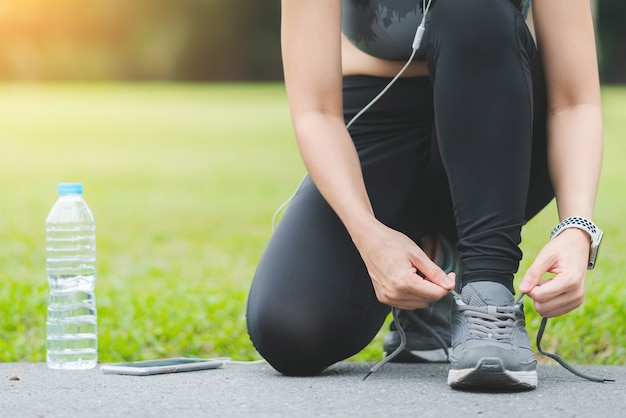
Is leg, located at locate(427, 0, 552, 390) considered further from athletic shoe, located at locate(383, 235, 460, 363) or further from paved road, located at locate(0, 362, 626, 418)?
athletic shoe, located at locate(383, 235, 460, 363)

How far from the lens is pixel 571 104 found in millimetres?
2119

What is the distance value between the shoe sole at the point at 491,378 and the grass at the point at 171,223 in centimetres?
94

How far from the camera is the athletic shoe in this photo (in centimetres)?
246

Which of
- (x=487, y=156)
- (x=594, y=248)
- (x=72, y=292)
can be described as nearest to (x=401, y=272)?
(x=487, y=156)

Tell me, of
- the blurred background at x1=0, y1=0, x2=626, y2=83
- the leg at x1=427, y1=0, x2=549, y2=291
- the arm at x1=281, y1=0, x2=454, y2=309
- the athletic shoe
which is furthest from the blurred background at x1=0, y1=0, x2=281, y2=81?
the leg at x1=427, y1=0, x2=549, y2=291

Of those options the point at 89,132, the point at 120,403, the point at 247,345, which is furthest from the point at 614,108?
the point at 120,403

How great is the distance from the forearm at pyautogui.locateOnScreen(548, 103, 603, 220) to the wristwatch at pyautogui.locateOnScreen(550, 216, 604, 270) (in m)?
0.03

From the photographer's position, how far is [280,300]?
2166mm

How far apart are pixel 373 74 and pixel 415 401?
2.97ft

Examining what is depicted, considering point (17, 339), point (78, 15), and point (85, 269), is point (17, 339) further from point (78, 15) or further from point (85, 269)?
point (78, 15)

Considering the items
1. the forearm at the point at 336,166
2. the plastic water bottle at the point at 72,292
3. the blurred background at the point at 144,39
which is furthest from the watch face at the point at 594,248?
the blurred background at the point at 144,39

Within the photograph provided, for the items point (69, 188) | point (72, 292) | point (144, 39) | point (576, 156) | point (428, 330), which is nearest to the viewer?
point (576, 156)

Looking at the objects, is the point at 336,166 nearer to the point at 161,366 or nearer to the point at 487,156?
the point at 487,156

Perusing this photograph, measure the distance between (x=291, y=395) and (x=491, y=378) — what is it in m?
0.39
